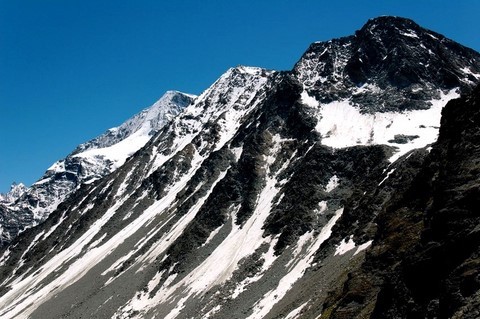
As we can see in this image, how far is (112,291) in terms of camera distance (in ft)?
387

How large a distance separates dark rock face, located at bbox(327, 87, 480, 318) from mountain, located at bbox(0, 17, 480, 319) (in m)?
0.07

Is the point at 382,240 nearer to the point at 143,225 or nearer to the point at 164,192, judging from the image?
the point at 143,225

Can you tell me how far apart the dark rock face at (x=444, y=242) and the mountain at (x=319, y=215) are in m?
0.07

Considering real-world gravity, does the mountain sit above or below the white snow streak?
above

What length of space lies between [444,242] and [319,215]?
7790 cm

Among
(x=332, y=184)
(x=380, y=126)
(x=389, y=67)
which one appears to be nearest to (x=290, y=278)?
(x=332, y=184)

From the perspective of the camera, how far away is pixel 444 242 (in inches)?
783

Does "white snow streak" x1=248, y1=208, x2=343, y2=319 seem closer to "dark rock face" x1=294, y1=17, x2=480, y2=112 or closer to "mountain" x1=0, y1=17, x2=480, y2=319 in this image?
"mountain" x1=0, y1=17, x2=480, y2=319

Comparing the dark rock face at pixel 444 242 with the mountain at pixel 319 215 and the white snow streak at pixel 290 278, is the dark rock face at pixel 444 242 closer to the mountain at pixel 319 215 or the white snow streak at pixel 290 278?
the mountain at pixel 319 215

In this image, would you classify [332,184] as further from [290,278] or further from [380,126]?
[290,278]

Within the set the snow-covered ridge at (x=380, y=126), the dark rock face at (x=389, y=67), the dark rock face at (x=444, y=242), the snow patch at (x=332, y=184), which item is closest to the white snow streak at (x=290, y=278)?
the snow patch at (x=332, y=184)

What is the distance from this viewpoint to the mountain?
2208 centimetres

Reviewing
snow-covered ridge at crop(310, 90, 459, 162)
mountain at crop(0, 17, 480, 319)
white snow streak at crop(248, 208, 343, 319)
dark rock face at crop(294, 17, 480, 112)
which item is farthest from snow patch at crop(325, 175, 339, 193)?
dark rock face at crop(294, 17, 480, 112)

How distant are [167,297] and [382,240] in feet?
257
